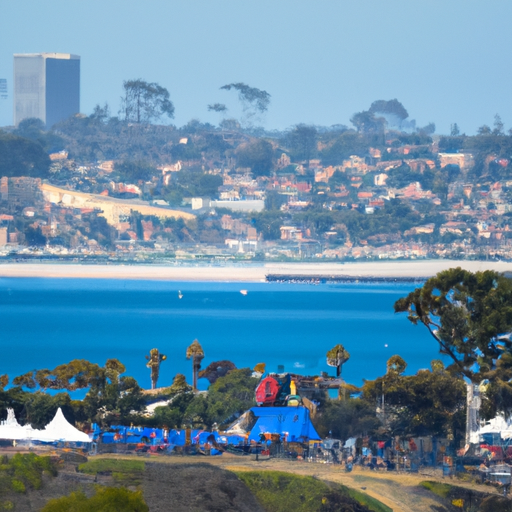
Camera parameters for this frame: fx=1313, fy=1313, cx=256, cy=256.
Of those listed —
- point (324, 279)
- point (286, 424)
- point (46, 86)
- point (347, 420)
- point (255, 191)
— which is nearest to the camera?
point (286, 424)

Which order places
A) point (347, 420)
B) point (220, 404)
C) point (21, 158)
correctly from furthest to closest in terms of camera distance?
point (21, 158), point (220, 404), point (347, 420)

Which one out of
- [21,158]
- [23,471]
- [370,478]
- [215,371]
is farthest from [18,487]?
[21,158]

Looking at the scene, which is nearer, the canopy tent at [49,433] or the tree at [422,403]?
the canopy tent at [49,433]

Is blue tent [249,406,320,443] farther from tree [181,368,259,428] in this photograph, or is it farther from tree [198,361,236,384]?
tree [198,361,236,384]

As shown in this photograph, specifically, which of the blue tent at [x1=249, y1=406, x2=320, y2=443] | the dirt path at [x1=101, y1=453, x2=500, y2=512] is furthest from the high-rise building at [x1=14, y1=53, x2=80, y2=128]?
the dirt path at [x1=101, y1=453, x2=500, y2=512]

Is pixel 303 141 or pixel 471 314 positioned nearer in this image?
pixel 471 314

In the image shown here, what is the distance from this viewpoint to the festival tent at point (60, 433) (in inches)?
591

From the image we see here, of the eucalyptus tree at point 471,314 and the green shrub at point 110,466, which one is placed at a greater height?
the eucalyptus tree at point 471,314

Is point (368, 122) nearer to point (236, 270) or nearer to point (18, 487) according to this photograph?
point (236, 270)

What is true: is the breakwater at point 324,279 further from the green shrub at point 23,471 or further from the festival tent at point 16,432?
the green shrub at point 23,471

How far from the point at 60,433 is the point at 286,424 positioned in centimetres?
265

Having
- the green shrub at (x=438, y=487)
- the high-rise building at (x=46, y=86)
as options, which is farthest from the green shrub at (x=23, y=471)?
the high-rise building at (x=46, y=86)

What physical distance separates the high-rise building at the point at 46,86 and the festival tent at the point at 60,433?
105 metres

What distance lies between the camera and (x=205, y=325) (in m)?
45.1
